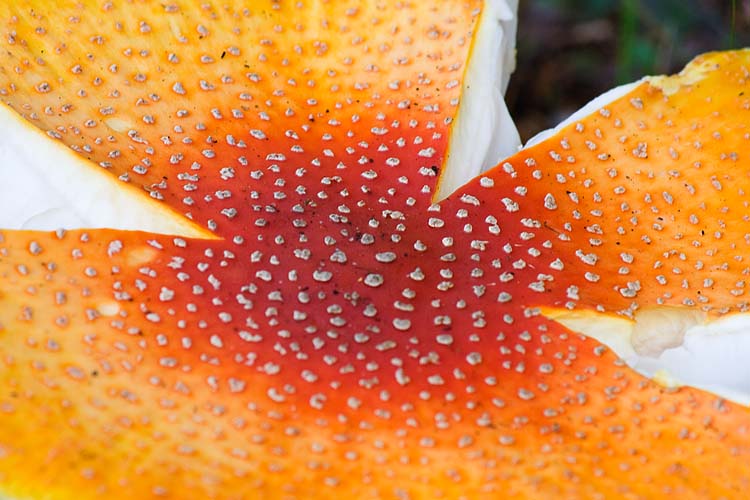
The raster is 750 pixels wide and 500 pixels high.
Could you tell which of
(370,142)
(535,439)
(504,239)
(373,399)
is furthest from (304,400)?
(370,142)

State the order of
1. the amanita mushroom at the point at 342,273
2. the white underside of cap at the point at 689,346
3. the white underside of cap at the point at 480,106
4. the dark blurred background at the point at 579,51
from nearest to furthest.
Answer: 1. the amanita mushroom at the point at 342,273
2. the white underside of cap at the point at 689,346
3. the white underside of cap at the point at 480,106
4. the dark blurred background at the point at 579,51

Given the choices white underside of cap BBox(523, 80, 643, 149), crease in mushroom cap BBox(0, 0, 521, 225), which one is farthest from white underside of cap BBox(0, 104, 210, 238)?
white underside of cap BBox(523, 80, 643, 149)

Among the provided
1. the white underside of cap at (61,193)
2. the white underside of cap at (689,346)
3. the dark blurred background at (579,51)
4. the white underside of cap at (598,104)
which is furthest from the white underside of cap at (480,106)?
the dark blurred background at (579,51)

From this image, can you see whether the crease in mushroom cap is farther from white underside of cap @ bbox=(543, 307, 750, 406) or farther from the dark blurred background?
the dark blurred background

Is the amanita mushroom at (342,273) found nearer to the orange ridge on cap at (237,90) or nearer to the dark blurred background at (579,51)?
the orange ridge on cap at (237,90)

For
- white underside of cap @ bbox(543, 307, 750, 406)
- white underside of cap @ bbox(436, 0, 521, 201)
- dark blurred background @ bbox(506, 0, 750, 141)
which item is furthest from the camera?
dark blurred background @ bbox(506, 0, 750, 141)
